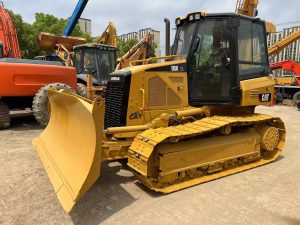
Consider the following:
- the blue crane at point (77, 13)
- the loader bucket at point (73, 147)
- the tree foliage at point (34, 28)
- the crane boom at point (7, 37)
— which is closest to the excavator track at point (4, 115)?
the crane boom at point (7, 37)

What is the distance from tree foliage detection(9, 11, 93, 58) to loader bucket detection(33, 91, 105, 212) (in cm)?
2337

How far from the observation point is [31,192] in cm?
414

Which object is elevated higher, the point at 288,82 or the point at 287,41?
the point at 287,41

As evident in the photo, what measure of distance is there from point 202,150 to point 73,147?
1928 millimetres

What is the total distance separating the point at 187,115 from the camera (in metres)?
5.12

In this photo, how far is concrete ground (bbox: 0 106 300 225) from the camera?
11.4 ft

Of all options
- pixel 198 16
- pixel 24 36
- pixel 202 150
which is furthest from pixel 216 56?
pixel 24 36

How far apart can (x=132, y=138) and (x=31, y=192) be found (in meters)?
1.60

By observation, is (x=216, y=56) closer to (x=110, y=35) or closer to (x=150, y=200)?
(x=150, y=200)

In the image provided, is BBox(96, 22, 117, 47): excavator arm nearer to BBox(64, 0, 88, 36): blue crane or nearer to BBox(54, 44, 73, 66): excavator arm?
BBox(54, 44, 73, 66): excavator arm

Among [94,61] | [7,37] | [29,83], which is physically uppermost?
[7,37]

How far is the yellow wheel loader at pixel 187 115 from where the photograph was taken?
4.25 m

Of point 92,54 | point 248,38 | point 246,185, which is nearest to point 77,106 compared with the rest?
point 246,185

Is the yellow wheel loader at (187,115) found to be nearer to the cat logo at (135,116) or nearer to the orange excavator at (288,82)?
the cat logo at (135,116)
